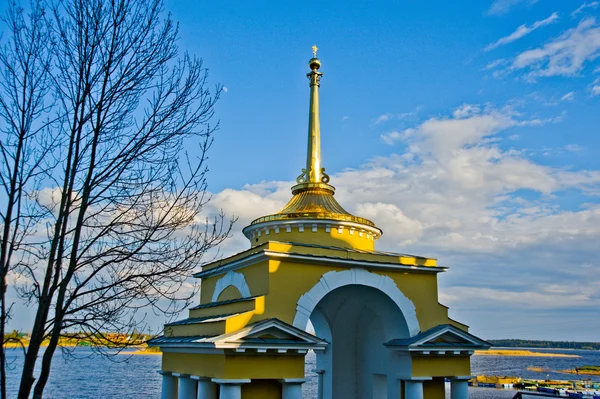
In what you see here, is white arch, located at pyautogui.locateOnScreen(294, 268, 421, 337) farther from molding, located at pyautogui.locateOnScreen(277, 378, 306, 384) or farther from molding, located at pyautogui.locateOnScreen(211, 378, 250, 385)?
molding, located at pyautogui.locateOnScreen(211, 378, 250, 385)

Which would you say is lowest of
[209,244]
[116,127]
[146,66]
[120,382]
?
[120,382]

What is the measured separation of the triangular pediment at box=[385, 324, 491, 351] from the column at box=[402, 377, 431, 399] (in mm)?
775

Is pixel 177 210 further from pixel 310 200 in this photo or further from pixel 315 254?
pixel 310 200

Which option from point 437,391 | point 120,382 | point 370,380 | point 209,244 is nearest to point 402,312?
point 437,391

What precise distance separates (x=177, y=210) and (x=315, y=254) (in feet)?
20.8

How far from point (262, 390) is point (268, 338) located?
1.26m

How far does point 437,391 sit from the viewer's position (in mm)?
13945

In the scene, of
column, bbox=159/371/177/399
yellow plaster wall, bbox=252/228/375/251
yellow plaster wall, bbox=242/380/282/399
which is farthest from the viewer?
yellow plaster wall, bbox=252/228/375/251

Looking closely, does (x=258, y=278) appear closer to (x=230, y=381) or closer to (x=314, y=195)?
(x=230, y=381)

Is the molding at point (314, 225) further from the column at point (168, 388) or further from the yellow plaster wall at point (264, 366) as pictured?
the column at point (168, 388)

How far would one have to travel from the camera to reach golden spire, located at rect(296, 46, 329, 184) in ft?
59.3

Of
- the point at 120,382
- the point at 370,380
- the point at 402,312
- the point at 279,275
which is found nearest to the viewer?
the point at 279,275

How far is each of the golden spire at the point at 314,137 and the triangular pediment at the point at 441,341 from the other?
20.6 ft

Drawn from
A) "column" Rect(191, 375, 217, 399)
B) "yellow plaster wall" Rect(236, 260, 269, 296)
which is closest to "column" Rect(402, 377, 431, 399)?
"yellow plaster wall" Rect(236, 260, 269, 296)
